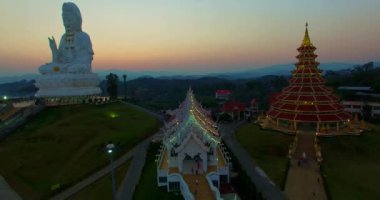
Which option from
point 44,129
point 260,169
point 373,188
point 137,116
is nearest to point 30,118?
point 44,129

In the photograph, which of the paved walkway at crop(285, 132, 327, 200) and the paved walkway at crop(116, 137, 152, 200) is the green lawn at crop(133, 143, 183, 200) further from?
the paved walkway at crop(285, 132, 327, 200)

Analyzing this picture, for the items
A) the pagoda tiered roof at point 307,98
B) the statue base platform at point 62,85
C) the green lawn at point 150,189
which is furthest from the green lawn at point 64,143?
the pagoda tiered roof at point 307,98

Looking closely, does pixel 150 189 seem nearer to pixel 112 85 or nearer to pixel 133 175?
pixel 133 175

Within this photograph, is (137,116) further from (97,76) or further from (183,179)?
(183,179)

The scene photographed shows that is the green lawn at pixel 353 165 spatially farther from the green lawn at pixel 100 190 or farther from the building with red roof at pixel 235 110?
the building with red roof at pixel 235 110

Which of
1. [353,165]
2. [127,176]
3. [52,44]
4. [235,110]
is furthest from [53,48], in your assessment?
[353,165]
